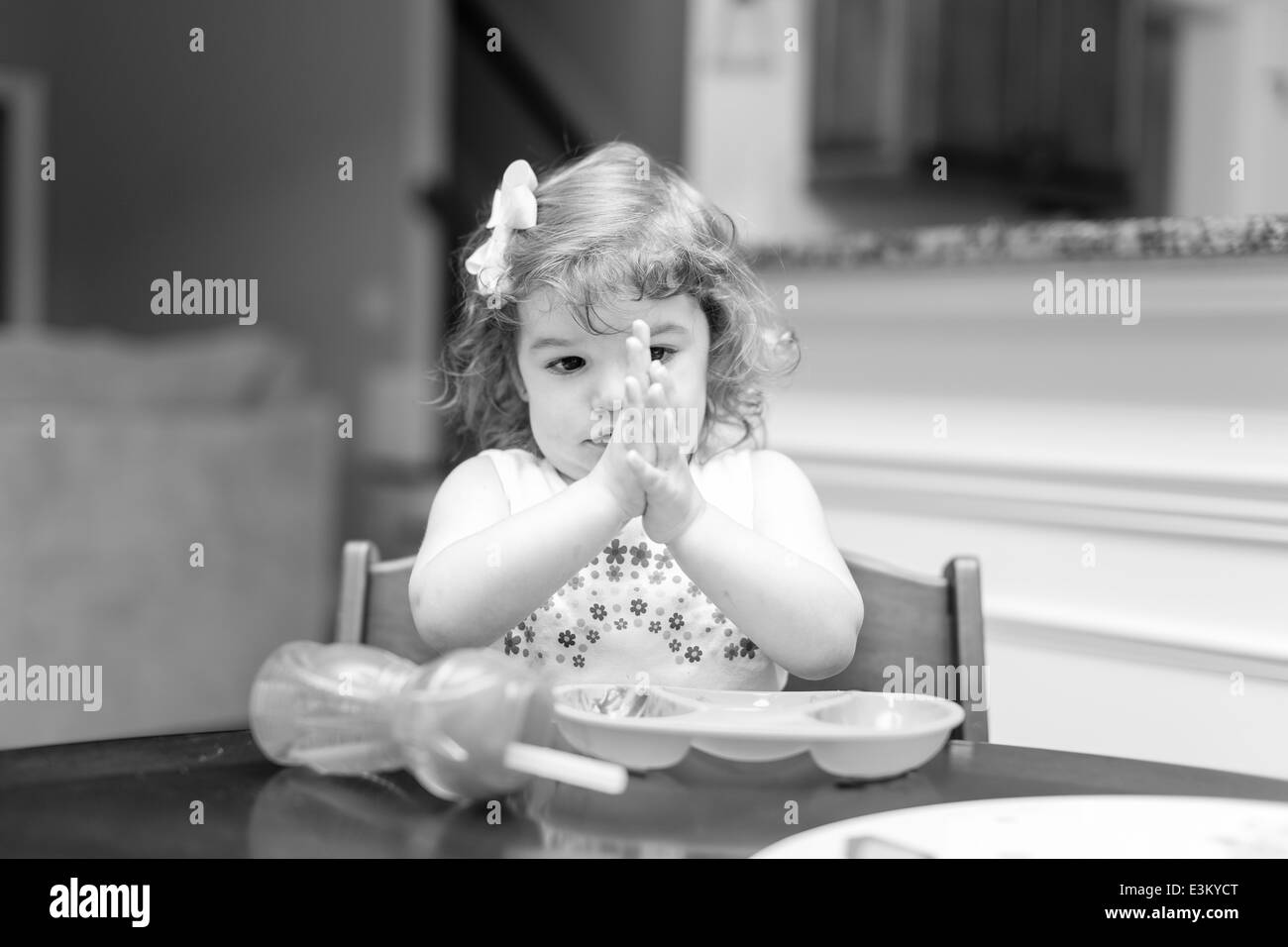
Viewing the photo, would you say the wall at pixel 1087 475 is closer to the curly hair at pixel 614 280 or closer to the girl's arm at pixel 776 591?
the curly hair at pixel 614 280

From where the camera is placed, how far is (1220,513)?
1.31m

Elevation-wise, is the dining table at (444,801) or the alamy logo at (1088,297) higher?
the alamy logo at (1088,297)

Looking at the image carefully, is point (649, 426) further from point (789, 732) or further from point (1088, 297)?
point (1088, 297)

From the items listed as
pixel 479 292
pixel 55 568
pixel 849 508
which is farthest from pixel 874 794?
pixel 55 568

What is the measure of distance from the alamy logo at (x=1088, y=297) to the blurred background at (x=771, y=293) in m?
0.01

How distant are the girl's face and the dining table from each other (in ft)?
0.98

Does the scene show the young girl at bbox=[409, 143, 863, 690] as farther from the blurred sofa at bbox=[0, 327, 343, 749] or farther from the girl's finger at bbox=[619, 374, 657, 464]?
the blurred sofa at bbox=[0, 327, 343, 749]

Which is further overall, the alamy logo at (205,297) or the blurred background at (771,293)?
the alamy logo at (205,297)

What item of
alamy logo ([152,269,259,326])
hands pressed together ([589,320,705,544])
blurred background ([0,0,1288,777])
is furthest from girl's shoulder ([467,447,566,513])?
alamy logo ([152,269,259,326])

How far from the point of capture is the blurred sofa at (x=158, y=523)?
2520 mm

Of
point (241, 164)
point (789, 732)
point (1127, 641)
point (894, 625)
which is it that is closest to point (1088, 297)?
point (1127, 641)
